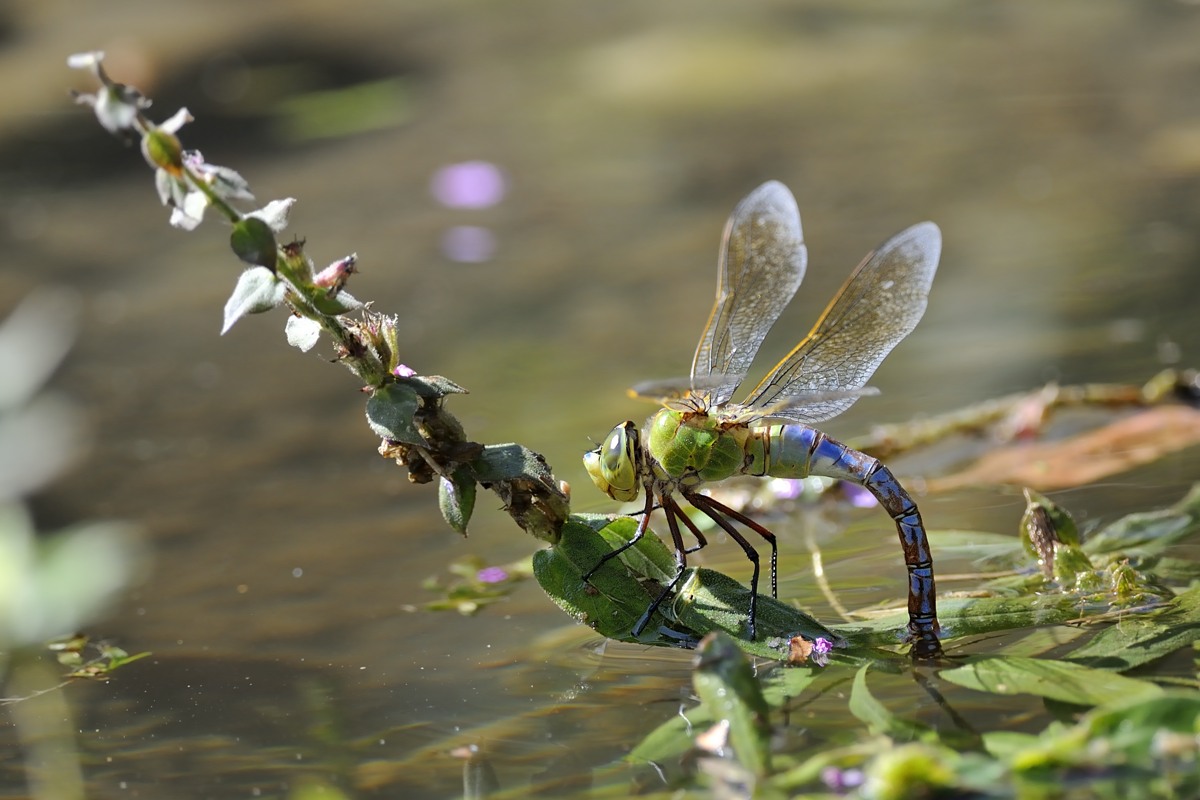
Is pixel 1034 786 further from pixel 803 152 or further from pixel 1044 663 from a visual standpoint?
pixel 803 152

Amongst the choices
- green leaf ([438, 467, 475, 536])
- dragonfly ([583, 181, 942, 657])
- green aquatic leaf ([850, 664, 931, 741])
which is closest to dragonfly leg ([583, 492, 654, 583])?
dragonfly ([583, 181, 942, 657])

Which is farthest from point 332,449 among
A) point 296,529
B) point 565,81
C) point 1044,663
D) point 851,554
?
point 565,81

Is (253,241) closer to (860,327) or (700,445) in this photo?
(700,445)

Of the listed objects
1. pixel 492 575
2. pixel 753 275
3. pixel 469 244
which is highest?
pixel 469 244

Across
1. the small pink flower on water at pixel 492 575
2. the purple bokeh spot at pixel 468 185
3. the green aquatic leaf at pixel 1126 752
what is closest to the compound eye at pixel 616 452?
the small pink flower on water at pixel 492 575

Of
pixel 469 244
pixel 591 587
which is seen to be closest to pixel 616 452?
pixel 591 587

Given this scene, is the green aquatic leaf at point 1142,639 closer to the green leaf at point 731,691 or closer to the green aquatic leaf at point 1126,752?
the green aquatic leaf at point 1126,752
